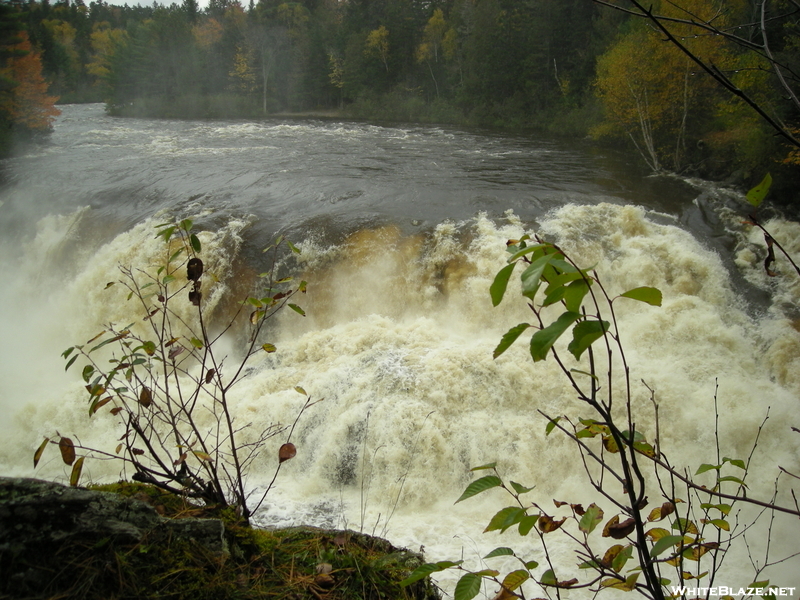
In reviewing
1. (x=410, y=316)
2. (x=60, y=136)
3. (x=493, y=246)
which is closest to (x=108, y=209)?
(x=410, y=316)

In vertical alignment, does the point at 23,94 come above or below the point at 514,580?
above

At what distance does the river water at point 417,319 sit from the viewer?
532 centimetres

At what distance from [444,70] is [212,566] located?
34.9 metres

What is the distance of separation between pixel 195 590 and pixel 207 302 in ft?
23.2

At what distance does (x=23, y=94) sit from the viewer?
2147 centimetres

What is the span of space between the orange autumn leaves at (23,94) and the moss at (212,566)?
80.6ft

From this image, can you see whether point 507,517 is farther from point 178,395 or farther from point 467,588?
point 178,395

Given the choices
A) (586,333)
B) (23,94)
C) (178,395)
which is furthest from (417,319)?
(23,94)

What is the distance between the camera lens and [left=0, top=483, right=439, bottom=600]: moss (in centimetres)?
148

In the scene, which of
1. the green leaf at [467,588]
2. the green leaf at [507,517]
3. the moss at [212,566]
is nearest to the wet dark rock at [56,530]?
the moss at [212,566]

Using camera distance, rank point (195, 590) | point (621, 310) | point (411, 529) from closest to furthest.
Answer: point (195, 590) → point (411, 529) → point (621, 310)

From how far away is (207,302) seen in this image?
8.25m

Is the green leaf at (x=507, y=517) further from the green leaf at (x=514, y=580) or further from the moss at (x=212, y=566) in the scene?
the moss at (x=212, y=566)

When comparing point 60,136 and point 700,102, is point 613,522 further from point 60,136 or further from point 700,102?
point 60,136
